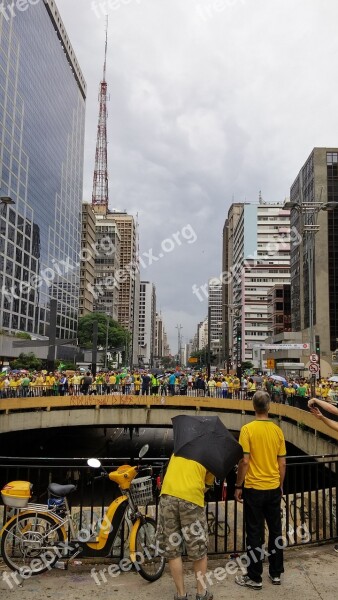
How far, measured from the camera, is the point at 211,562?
504 cm

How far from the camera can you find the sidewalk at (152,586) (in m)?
4.17

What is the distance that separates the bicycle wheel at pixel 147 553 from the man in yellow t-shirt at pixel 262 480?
82 centimetres

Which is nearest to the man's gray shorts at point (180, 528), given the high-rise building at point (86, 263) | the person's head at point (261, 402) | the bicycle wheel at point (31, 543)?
the person's head at point (261, 402)

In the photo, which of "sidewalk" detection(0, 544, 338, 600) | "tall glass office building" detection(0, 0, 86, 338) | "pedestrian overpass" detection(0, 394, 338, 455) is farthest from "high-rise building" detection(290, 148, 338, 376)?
"sidewalk" detection(0, 544, 338, 600)

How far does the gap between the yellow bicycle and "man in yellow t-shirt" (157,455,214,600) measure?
72 cm

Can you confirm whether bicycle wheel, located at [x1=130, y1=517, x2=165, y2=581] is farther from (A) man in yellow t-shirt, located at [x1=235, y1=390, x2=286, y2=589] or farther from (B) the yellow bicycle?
(A) man in yellow t-shirt, located at [x1=235, y1=390, x2=286, y2=589]

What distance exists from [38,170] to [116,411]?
226 feet

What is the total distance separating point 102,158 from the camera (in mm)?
157500

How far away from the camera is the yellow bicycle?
15.3 ft

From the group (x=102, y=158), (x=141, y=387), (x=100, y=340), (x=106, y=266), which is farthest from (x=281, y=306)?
(x=102, y=158)

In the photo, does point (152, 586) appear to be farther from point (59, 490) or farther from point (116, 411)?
point (116, 411)

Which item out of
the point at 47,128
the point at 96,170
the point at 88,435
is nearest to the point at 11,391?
the point at 88,435

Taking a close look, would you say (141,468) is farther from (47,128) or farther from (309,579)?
(47,128)

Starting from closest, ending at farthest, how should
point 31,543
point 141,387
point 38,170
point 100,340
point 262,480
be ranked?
1. point 262,480
2. point 31,543
3. point 141,387
4. point 38,170
5. point 100,340
